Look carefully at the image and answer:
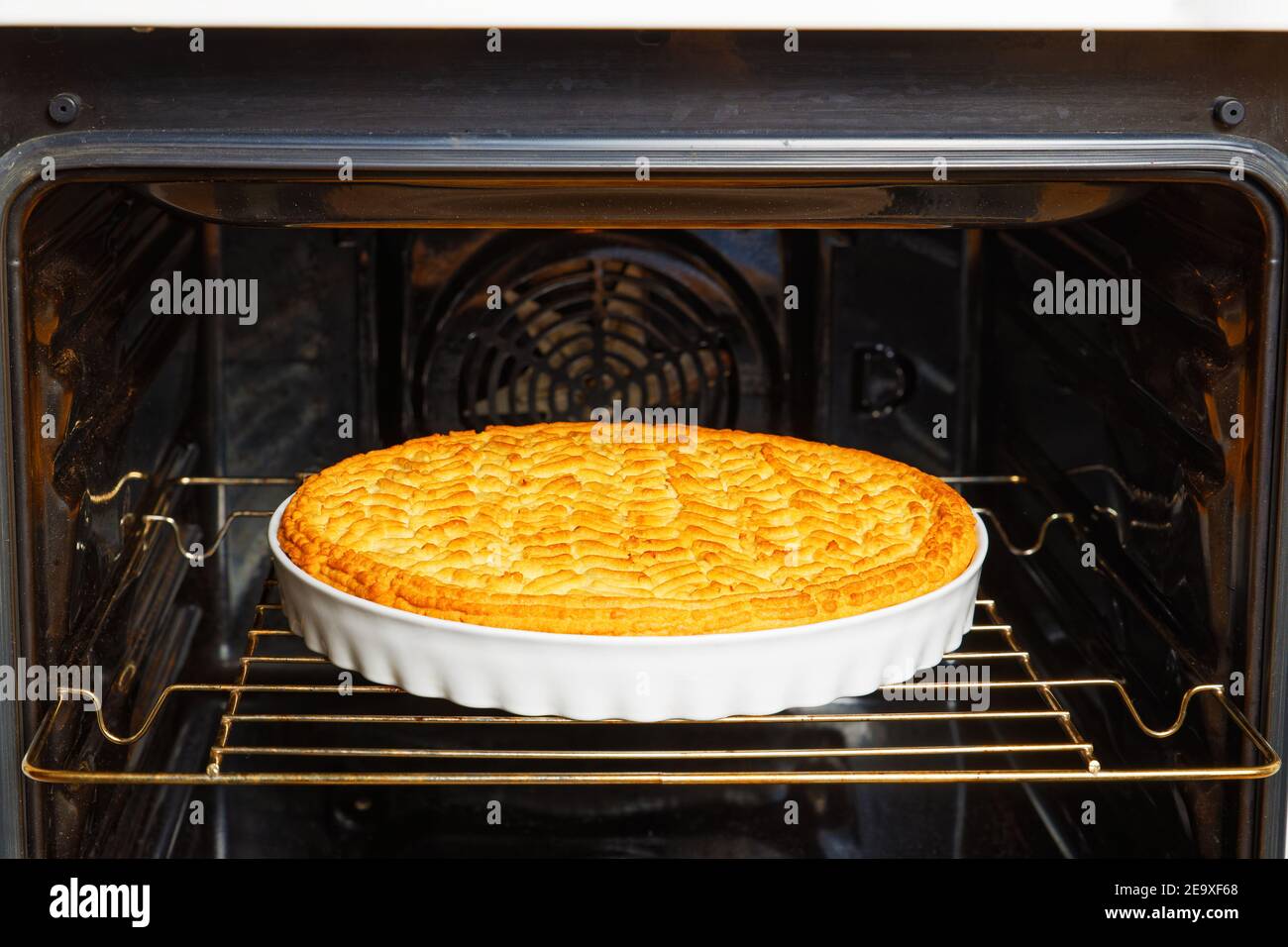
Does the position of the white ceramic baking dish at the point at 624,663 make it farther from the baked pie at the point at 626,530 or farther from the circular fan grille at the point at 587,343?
the circular fan grille at the point at 587,343

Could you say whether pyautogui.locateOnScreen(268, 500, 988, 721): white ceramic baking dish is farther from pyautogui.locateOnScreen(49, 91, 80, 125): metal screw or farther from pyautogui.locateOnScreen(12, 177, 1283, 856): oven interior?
pyautogui.locateOnScreen(49, 91, 80, 125): metal screw

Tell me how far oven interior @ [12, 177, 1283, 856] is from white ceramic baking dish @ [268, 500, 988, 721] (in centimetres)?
25

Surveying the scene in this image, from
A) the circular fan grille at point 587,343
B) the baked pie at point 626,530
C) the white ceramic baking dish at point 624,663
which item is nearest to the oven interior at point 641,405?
the circular fan grille at point 587,343

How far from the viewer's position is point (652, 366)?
4.93 feet

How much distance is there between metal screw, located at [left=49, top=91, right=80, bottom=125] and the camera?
35.6 inches

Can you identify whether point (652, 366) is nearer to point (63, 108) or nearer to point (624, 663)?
point (624, 663)

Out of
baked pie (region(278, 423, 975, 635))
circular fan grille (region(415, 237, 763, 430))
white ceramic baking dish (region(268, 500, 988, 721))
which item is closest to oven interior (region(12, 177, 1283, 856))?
circular fan grille (region(415, 237, 763, 430))

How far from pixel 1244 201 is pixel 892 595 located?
0.36 metres

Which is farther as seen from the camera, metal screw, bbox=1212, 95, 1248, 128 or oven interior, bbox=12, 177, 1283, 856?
oven interior, bbox=12, 177, 1283, 856

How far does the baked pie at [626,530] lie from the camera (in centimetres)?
101

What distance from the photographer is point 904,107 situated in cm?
93
